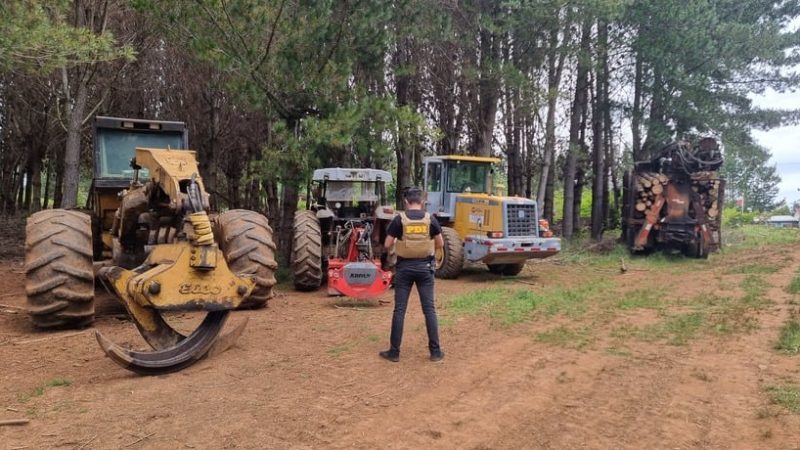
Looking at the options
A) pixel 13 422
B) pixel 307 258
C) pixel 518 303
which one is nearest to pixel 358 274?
pixel 307 258

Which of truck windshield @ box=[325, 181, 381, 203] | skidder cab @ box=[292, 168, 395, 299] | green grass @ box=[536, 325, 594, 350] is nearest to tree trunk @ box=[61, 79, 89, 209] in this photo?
skidder cab @ box=[292, 168, 395, 299]

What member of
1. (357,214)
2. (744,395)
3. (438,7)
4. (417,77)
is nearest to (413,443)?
(744,395)

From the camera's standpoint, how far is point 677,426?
166 inches

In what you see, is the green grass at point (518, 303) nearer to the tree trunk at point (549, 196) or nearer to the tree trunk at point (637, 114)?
the tree trunk at point (637, 114)

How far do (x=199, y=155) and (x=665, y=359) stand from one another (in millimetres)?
15859

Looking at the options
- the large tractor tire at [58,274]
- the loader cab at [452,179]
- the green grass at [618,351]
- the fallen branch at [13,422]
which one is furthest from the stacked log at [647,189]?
the fallen branch at [13,422]

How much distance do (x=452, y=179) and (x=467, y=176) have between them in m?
0.36

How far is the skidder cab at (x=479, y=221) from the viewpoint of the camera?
12.1 meters

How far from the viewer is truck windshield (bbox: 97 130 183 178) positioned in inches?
332

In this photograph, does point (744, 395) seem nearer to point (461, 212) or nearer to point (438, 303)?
point (438, 303)

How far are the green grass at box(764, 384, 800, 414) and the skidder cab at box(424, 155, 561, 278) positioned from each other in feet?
22.7

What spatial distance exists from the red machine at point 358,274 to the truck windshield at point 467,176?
3.72 m

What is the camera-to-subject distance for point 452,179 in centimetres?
1334

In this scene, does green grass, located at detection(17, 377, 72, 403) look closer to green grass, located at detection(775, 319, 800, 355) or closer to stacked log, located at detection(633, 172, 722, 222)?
green grass, located at detection(775, 319, 800, 355)
